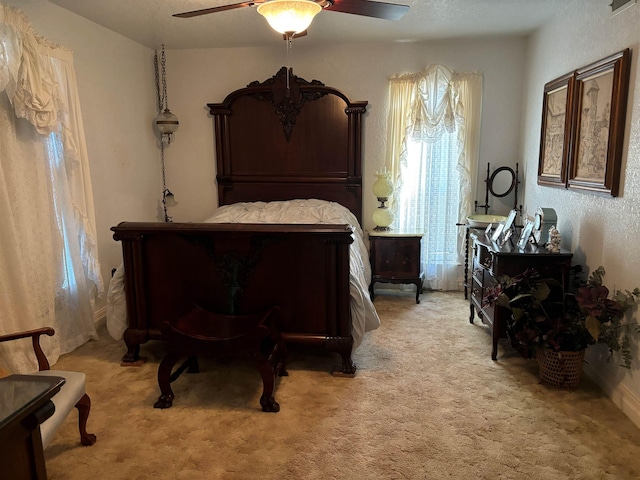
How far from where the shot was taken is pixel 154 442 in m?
2.15

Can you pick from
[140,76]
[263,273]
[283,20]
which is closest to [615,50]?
[283,20]

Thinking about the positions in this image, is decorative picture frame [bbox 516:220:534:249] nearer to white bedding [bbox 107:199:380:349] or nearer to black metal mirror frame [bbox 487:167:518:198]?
white bedding [bbox 107:199:380:349]

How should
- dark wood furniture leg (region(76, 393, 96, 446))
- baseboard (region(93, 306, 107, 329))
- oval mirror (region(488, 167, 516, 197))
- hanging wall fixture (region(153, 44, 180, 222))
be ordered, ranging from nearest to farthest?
1. dark wood furniture leg (region(76, 393, 96, 446))
2. baseboard (region(93, 306, 107, 329))
3. oval mirror (region(488, 167, 516, 197))
4. hanging wall fixture (region(153, 44, 180, 222))

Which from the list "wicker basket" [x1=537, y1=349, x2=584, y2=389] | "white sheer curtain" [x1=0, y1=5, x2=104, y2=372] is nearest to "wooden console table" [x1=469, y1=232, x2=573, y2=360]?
"wicker basket" [x1=537, y1=349, x2=584, y2=389]

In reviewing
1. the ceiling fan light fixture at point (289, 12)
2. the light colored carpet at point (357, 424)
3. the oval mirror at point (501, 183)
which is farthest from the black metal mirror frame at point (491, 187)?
the ceiling fan light fixture at point (289, 12)

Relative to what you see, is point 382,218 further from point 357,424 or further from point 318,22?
point 357,424

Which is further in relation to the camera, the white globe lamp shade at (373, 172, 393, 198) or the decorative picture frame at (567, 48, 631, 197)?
the white globe lamp shade at (373, 172, 393, 198)

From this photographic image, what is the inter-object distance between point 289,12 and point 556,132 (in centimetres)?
225

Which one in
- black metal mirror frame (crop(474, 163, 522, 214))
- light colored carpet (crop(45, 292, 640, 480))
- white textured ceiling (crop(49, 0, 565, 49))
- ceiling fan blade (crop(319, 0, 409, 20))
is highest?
white textured ceiling (crop(49, 0, 565, 49))

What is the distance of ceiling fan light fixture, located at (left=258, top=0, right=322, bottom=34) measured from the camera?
2146 millimetres

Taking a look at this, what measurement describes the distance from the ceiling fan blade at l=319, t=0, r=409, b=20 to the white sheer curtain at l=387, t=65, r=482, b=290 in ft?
5.98

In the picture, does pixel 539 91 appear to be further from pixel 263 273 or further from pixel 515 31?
pixel 263 273

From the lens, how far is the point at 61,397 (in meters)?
1.84

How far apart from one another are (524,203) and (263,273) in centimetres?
265
